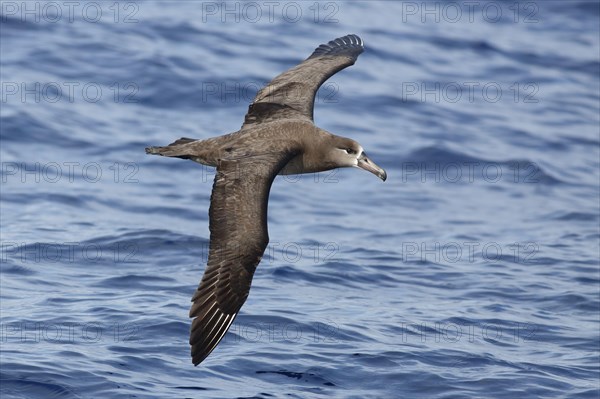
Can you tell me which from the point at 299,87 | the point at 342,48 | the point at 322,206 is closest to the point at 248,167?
the point at 299,87

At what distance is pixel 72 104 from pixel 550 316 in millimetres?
8535

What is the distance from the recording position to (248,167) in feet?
35.7

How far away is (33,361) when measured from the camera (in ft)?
36.9

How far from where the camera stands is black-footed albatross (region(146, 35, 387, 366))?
10.2 metres

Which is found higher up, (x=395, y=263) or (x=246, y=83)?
(x=246, y=83)

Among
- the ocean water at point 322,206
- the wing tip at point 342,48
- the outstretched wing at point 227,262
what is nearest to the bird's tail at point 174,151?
the outstretched wing at point 227,262

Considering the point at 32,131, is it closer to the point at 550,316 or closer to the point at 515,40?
the point at 550,316

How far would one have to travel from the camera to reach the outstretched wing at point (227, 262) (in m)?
10.1

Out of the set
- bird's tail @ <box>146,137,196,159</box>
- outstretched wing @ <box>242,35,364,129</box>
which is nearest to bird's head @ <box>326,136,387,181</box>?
outstretched wing @ <box>242,35,364,129</box>

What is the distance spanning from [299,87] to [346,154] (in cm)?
172

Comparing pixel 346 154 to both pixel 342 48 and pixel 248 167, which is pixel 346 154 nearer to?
pixel 248 167

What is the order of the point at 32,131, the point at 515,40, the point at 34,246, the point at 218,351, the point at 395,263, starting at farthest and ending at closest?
the point at 515,40, the point at 32,131, the point at 395,263, the point at 34,246, the point at 218,351

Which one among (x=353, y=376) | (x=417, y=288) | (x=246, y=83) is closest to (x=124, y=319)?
(x=353, y=376)

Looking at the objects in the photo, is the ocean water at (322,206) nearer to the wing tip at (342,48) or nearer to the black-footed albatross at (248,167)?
the black-footed albatross at (248,167)
